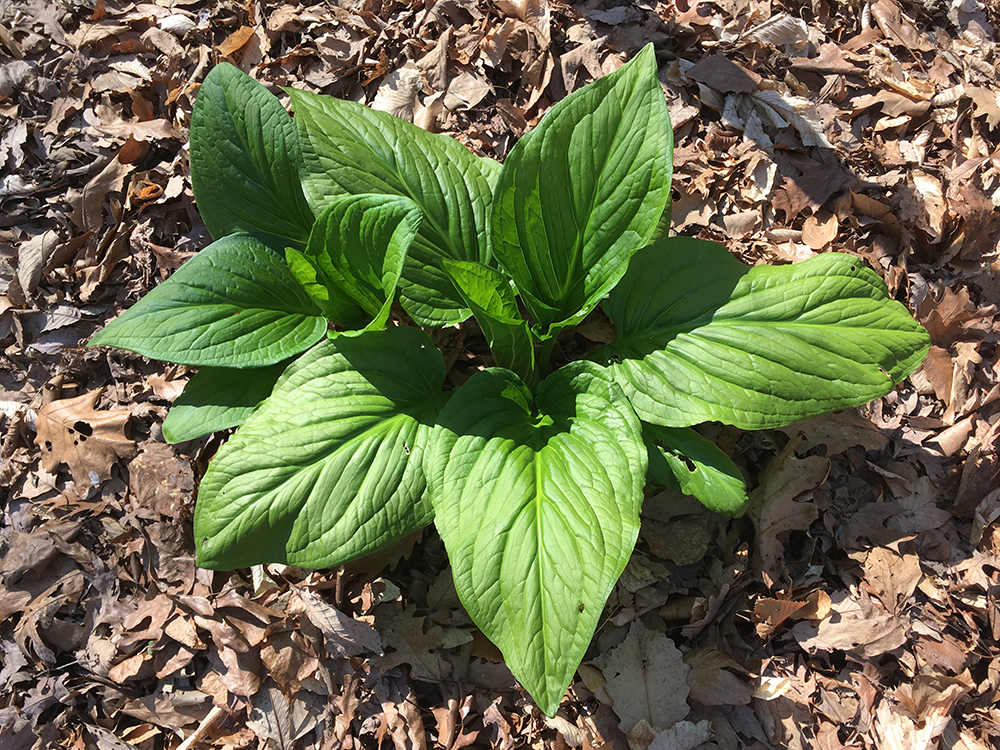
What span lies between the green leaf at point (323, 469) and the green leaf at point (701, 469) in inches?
33.0

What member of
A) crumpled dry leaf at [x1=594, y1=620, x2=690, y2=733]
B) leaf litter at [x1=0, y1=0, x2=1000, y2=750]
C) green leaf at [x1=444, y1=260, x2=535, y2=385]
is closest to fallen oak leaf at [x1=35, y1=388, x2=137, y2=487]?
leaf litter at [x1=0, y1=0, x2=1000, y2=750]

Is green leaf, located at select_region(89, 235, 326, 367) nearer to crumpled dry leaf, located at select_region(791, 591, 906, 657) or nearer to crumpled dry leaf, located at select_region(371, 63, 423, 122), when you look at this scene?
crumpled dry leaf, located at select_region(371, 63, 423, 122)

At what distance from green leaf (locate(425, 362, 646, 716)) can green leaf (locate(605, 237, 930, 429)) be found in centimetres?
22

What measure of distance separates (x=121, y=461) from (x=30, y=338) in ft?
2.48

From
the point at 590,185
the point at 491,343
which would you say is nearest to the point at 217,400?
the point at 491,343

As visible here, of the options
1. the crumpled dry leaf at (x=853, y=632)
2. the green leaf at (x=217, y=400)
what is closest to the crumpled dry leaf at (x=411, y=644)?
the green leaf at (x=217, y=400)

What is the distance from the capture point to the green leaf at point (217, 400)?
7.40 ft

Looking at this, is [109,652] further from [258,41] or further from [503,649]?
[258,41]

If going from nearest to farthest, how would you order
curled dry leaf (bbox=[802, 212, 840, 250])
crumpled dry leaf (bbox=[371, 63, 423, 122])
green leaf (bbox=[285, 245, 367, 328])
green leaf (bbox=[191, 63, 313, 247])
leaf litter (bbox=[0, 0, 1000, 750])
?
1. green leaf (bbox=[285, 245, 367, 328])
2. green leaf (bbox=[191, 63, 313, 247])
3. leaf litter (bbox=[0, 0, 1000, 750])
4. curled dry leaf (bbox=[802, 212, 840, 250])
5. crumpled dry leaf (bbox=[371, 63, 423, 122])

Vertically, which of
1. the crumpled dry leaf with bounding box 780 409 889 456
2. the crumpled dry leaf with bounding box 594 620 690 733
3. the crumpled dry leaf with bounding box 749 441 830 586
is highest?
the crumpled dry leaf with bounding box 780 409 889 456

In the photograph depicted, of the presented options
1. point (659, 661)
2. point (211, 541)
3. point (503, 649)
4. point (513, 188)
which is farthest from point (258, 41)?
point (659, 661)

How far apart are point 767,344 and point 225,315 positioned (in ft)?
5.94

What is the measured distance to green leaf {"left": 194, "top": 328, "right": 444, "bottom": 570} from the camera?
1.90m

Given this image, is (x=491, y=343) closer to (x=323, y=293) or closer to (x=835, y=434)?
(x=323, y=293)
